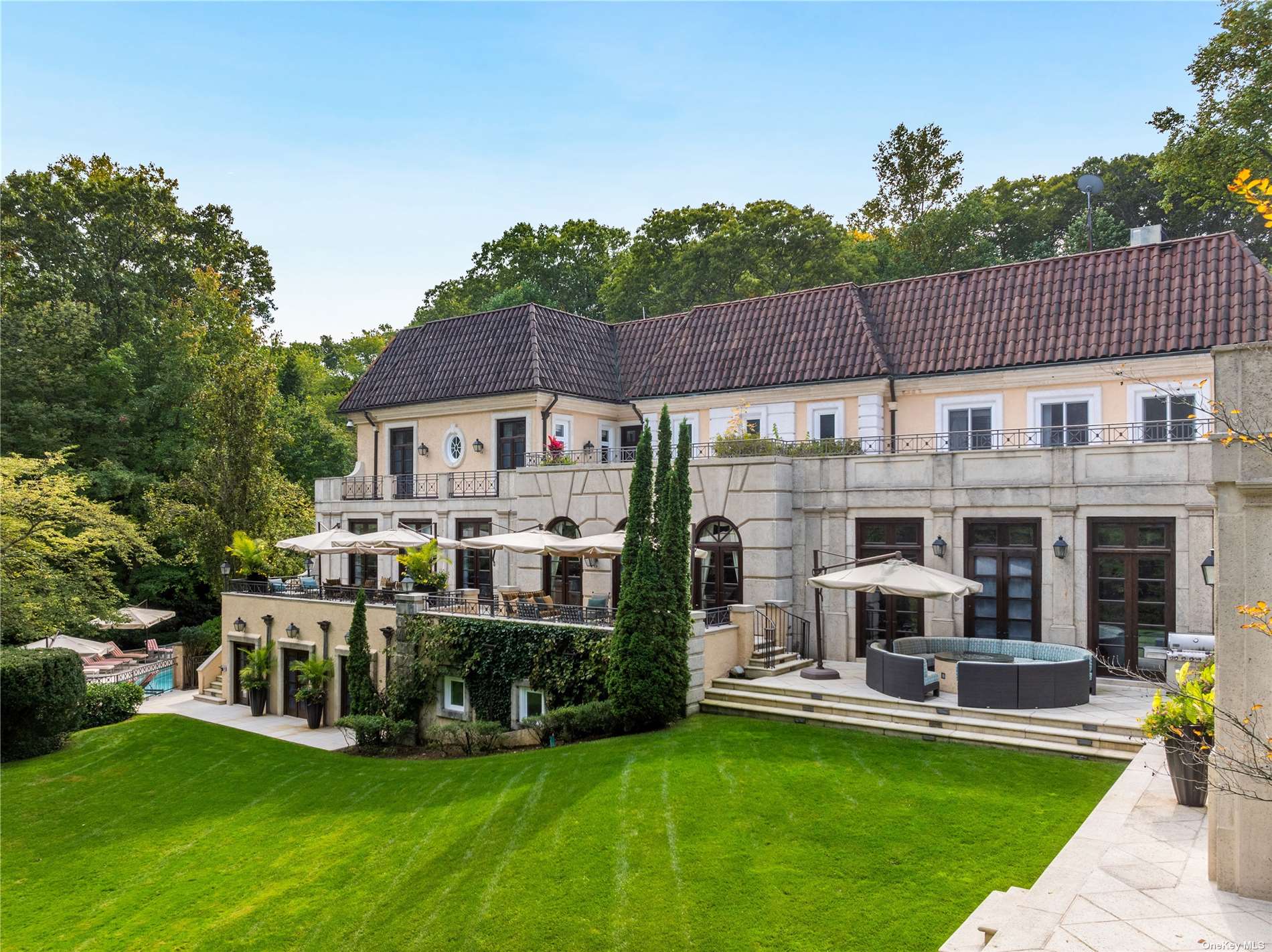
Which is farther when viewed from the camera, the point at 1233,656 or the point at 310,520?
the point at 310,520

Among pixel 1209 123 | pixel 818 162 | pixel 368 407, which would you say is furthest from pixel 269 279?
pixel 1209 123

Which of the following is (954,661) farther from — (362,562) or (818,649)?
(362,562)

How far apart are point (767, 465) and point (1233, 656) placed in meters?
12.9

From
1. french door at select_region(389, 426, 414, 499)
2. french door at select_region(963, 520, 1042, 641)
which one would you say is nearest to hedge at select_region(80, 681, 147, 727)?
french door at select_region(389, 426, 414, 499)

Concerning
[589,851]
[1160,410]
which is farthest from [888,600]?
[589,851]

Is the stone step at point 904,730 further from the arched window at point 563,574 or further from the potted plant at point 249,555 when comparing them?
the potted plant at point 249,555

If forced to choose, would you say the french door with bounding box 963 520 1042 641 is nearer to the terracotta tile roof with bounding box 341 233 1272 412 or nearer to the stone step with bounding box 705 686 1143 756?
the stone step with bounding box 705 686 1143 756

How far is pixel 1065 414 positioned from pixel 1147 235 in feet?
21.7

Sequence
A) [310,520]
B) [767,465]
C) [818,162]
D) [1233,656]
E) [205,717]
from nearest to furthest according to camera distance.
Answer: [1233,656] < [767,465] < [818,162] < [205,717] < [310,520]

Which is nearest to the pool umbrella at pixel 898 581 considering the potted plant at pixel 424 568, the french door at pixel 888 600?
the french door at pixel 888 600

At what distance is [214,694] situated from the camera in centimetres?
2962

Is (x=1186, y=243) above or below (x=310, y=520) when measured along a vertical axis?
above

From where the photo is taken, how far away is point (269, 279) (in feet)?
173

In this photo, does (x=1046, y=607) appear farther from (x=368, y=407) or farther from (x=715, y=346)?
(x=368, y=407)
